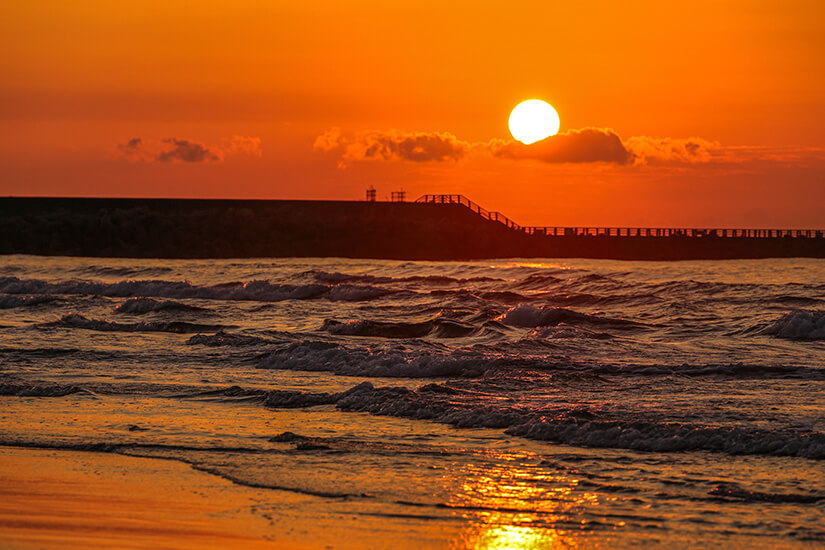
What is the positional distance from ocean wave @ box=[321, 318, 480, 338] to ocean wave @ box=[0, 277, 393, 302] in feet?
40.6

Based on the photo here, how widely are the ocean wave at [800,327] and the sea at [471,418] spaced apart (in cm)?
5

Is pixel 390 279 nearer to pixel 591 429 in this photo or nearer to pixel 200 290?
pixel 200 290

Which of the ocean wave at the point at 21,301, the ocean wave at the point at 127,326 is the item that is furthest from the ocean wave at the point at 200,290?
the ocean wave at the point at 127,326

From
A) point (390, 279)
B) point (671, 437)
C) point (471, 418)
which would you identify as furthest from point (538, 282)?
point (671, 437)

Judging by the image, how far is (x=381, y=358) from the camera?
16344 mm

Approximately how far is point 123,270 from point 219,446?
4600cm

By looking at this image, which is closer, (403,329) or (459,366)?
(459,366)

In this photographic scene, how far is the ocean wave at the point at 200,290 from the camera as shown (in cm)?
3806

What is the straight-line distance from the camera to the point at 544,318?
2583 cm

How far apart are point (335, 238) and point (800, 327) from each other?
67.9m

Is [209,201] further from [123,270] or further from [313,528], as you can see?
[313,528]

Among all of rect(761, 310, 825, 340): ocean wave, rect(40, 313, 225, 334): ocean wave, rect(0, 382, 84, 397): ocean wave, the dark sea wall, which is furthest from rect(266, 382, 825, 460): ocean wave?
the dark sea wall

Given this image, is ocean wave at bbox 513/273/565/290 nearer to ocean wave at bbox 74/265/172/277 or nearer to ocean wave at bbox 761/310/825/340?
ocean wave at bbox 761/310/825/340

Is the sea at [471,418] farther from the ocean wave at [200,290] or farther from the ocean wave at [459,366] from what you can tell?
the ocean wave at [200,290]
